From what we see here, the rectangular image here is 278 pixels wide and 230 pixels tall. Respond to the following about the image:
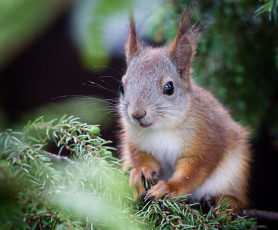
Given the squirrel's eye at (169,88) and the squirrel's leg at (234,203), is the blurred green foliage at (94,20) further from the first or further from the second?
the squirrel's leg at (234,203)

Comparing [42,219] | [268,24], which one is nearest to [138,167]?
[42,219]

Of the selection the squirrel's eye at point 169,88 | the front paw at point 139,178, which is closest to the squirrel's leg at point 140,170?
the front paw at point 139,178

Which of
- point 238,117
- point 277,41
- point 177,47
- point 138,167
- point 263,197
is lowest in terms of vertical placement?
point 263,197

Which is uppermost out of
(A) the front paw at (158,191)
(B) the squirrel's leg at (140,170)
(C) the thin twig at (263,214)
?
(B) the squirrel's leg at (140,170)

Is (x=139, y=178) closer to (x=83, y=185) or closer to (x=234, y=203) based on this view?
(x=83, y=185)

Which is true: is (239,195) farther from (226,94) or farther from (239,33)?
(239,33)

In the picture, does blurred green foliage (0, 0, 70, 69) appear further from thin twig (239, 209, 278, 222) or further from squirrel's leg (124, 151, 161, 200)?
thin twig (239, 209, 278, 222)
